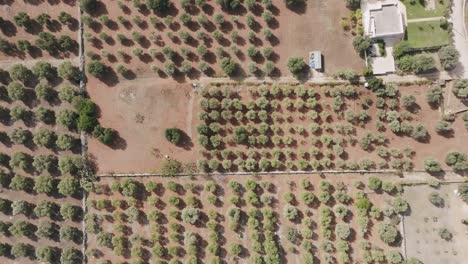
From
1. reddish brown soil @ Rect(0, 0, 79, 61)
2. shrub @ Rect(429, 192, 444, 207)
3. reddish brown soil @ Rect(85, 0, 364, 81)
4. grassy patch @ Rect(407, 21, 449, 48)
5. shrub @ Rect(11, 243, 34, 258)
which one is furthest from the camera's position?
reddish brown soil @ Rect(0, 0, 79, 61)

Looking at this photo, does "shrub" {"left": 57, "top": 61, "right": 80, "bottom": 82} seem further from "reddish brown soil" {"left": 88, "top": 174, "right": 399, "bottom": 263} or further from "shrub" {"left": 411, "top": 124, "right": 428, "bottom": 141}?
"shrub" {"left": 411, "top": 124, "right": 428, "bottom": 141}

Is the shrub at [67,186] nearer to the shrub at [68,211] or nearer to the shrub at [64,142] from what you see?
the shrub at [68,211]

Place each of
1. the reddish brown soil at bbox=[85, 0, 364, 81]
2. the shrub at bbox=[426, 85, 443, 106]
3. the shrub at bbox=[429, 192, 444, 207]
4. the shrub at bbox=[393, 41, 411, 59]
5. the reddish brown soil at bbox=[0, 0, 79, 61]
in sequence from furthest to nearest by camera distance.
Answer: the reddish brown soil at bbox=[0, 0, 79, 61] < the reddish brown soil at bbox=[85, 0, 364, 81] < the shrub at bbox=[393, 41, 411, 59] < the shrub at bbox=[426, 85, 443, 106] < the shrub at bbox=[429, 192, 444, 207]

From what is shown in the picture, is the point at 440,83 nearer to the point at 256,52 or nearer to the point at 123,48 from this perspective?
the point at 256,52

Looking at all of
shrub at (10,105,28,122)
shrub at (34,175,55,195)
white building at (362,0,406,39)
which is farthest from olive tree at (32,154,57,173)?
white building at (362,0,406,39)

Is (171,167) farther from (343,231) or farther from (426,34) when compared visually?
(426,34)

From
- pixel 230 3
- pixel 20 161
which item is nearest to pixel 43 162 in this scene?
pixel 20 161

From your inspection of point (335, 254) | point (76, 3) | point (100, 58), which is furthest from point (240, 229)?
point (76, 3)

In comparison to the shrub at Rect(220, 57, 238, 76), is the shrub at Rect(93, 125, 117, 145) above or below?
below
